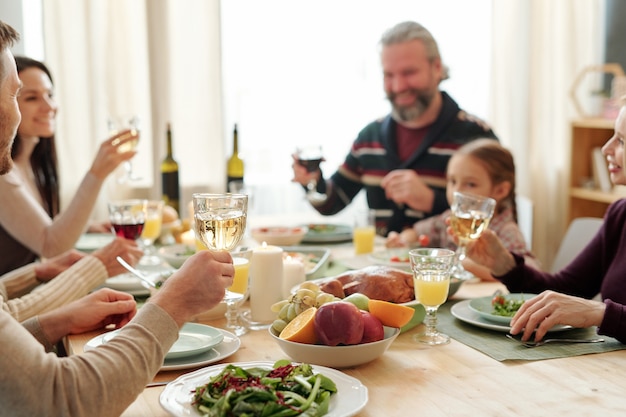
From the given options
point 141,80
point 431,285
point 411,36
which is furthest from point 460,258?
point 141,80

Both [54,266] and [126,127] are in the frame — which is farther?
[126,127]

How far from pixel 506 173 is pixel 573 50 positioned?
7.55 ft

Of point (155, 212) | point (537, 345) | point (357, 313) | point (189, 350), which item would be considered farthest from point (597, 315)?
point (155, 212)

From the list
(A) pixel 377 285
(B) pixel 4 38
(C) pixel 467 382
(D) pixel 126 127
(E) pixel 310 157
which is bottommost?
(C) pixel 467 382

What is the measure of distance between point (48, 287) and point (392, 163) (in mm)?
1807

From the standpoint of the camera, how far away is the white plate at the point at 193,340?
4.93 feet

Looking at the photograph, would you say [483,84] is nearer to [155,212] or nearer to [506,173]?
[506,173]

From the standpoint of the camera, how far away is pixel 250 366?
1389 millimetres

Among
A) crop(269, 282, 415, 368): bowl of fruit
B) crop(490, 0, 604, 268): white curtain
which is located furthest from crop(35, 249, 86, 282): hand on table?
crop(490, 0, 604, 268): white curtain

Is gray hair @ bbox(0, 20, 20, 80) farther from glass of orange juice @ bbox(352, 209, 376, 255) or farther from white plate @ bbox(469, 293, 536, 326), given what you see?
glass of orange juice @ bbox(352, 209, 376, 255)

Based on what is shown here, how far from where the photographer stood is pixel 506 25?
14.8ft

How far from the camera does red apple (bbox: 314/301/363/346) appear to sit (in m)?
1.45

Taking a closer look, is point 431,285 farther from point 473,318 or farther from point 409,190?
point 409,190

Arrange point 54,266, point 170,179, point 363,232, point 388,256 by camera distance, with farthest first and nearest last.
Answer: point 170,179 → point 363,232 → point 388,256 → point 54,266
